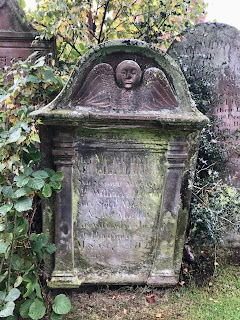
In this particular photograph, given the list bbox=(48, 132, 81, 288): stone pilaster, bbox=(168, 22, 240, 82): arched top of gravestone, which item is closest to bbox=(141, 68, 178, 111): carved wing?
bbox=(48, 132, 81, 288): stone pilaster

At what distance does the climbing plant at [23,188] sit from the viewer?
6.93ft

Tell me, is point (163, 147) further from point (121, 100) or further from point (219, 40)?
point (219, 40)

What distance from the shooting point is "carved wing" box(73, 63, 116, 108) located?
2.42 metres

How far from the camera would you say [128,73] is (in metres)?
2.41

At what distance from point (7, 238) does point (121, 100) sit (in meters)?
1.31

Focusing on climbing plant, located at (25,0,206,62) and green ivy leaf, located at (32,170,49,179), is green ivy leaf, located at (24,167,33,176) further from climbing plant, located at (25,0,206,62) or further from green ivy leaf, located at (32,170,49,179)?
climbing plant, located at (25,0,206,62)

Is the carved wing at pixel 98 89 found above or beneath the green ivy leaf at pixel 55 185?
above

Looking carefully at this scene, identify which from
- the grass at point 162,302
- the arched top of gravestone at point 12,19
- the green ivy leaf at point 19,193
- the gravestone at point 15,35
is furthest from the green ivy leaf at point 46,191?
the arched top of gravestone at point 12,19

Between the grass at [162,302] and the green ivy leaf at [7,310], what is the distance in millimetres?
686

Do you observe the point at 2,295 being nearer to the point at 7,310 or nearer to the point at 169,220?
the point at 7,310

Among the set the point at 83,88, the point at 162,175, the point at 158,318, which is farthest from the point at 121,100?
the point at 158,318

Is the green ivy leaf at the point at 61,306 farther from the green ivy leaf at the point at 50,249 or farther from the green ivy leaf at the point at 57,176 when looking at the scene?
the green ivy leaf at the point at 57,176

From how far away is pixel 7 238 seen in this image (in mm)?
2162

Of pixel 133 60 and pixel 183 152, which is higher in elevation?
pixel 133 60
